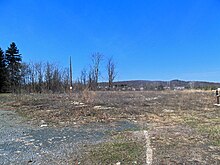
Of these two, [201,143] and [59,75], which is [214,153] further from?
[59,75]

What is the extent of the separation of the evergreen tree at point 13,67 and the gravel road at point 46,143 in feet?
111

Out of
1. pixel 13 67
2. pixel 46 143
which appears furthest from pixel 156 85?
pixel 46 143

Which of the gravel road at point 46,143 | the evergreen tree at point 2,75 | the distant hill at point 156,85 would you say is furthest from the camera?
the distant hill at point 156,85

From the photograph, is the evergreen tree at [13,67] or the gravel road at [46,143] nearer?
the gravel road at [46,143]

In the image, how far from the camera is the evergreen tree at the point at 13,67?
39875 millimetres

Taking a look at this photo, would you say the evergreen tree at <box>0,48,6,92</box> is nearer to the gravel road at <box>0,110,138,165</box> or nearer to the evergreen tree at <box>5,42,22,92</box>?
the evergreen tree at <box>5,42,22,92</box>

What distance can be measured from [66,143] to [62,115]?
4.59 meters

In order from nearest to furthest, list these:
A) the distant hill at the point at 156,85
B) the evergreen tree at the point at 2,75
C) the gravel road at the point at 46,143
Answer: the gravel road at the point at 46,143, the evergreen tree at the point at 2,75, the distant hill at the point at 156,85

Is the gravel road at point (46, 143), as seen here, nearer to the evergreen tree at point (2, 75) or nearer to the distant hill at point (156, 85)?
the evergreen tree at point (2, 75)

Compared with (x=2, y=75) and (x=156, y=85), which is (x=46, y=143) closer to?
(x=2, y=75)

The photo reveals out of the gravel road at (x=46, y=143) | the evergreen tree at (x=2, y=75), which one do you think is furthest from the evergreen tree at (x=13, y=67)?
the gravel road at (x=46, y=143)

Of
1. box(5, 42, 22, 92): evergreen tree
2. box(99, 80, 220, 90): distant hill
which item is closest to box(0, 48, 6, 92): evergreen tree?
box(5, 42, 22, 92): evergreen tree

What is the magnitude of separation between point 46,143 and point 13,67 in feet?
128

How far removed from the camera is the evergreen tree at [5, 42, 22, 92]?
39.9 m
